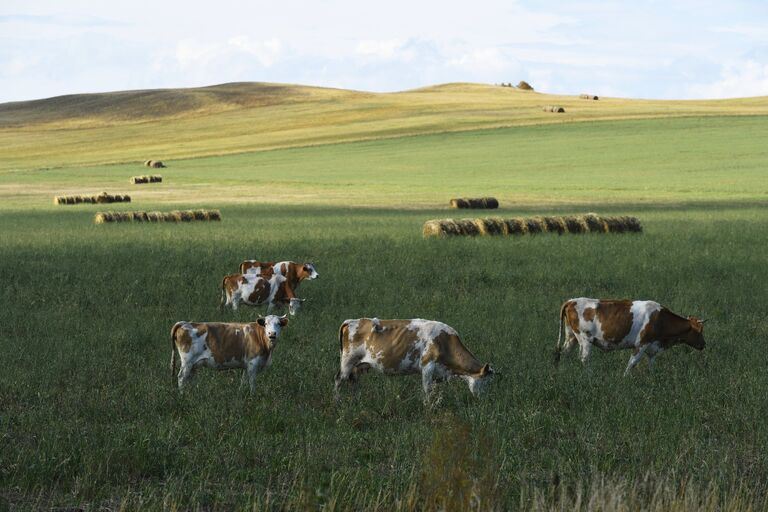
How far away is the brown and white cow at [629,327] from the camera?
13297 mm

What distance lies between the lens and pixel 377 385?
1205 cm

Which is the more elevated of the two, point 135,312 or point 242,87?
point 242,87

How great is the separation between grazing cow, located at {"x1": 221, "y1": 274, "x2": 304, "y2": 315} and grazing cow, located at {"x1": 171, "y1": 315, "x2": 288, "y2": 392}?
5659 mm

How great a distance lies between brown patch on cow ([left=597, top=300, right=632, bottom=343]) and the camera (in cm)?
1330

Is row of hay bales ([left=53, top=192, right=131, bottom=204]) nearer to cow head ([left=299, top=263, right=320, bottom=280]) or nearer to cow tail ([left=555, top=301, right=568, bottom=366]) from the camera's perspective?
cow head ([left=299, top=263, right=320, bottom=280])

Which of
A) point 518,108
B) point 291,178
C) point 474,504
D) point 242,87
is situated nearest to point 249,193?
point 291,178

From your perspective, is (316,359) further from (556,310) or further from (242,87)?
(242,87)

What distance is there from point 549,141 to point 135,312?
7544 cm

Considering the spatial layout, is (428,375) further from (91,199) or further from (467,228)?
(91,199)

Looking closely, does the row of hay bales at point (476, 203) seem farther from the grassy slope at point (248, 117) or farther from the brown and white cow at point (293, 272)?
the grassy slope at point (248, 117)

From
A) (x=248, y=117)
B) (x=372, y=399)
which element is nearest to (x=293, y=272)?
(x=372, y=399)

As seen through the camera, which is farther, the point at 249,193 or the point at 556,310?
the point at 249,193

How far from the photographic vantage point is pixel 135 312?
16969 mm

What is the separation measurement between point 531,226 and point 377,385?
785 inches
